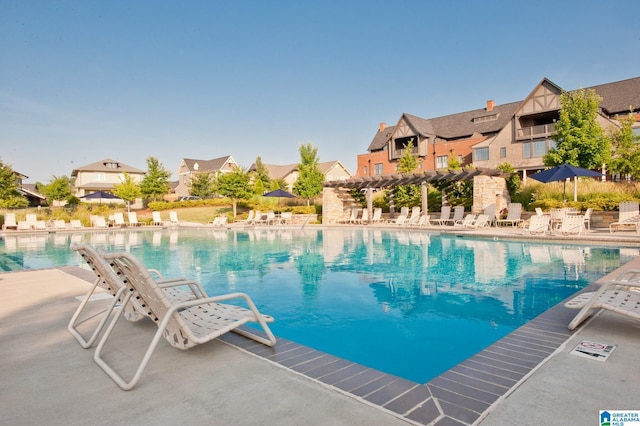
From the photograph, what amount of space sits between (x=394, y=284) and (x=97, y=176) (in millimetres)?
50018

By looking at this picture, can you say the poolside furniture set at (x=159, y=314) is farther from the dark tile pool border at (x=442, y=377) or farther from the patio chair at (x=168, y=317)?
the dark tile pool border at (x=442, y=377)

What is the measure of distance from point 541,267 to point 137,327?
8168 mm

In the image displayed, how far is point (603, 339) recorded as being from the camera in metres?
3.27

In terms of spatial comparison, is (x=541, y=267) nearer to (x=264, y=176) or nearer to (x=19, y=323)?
(x=19, y=323)

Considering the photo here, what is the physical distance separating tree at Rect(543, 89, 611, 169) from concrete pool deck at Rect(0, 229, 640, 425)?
17263 mm

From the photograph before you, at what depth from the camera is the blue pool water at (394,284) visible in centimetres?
441

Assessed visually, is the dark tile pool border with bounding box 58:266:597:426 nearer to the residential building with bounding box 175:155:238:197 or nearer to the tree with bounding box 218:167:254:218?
the tree with bounding box 218:167:254:218

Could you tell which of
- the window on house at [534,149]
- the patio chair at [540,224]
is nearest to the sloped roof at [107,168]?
the window on house at [534,149]

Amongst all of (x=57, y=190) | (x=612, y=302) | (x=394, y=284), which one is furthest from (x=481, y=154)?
(x=57, y=190)

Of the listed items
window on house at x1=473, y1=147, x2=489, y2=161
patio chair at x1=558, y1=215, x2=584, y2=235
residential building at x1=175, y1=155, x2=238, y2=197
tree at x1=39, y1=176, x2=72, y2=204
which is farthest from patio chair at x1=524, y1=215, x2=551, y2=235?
residential building at x1=175, y1=155, x2=238, y2=197

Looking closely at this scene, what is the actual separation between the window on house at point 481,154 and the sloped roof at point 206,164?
32.8 metres

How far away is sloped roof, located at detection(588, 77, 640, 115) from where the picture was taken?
28.7m

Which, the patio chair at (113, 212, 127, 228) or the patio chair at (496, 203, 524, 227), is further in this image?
the patio chair at (113, 212, 127, 228)

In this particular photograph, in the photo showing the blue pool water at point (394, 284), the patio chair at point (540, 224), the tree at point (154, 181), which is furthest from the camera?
the tree at point (154, 181)
